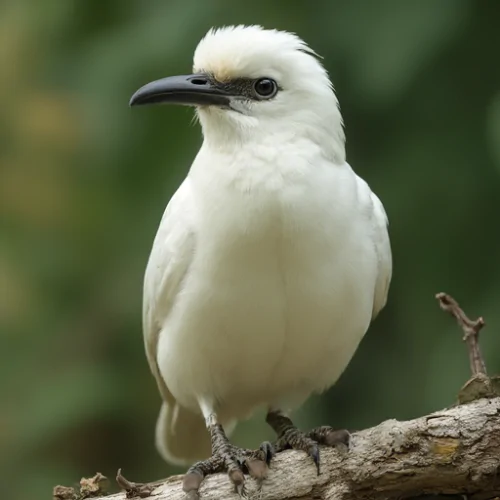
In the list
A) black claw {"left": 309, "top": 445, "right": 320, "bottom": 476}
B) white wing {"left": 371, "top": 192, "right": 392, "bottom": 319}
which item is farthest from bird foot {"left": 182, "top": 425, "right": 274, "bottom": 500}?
white wing {"left": 371, "top": 192, "right": 392, "bottom": 319}

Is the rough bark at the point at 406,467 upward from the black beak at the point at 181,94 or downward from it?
downward

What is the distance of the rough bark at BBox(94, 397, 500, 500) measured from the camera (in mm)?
3592

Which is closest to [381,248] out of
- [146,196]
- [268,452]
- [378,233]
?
[378,233]

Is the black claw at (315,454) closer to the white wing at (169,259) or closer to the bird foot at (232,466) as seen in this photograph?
the bird foot at (232,466)

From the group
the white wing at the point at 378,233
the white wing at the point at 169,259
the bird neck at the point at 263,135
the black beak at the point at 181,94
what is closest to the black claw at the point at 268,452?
the white wing at the point at 169,259

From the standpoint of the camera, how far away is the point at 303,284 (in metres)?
3.85

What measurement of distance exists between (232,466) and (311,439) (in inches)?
12.1

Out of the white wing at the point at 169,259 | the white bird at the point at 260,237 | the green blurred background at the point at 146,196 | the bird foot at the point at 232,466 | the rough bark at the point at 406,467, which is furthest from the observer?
the green blurred background at the point at 146,196

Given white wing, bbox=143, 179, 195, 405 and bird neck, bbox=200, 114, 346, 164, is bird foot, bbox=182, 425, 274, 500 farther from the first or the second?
bird neck, bbox=200, 114, 346, 164

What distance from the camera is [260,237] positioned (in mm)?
3789

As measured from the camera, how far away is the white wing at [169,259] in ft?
13.3

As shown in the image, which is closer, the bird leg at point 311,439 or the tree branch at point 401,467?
the tree branch at point 401,467

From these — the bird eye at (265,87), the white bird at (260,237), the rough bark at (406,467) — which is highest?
the bird eye at (265,87)

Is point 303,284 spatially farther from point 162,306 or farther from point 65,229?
point 65,229
